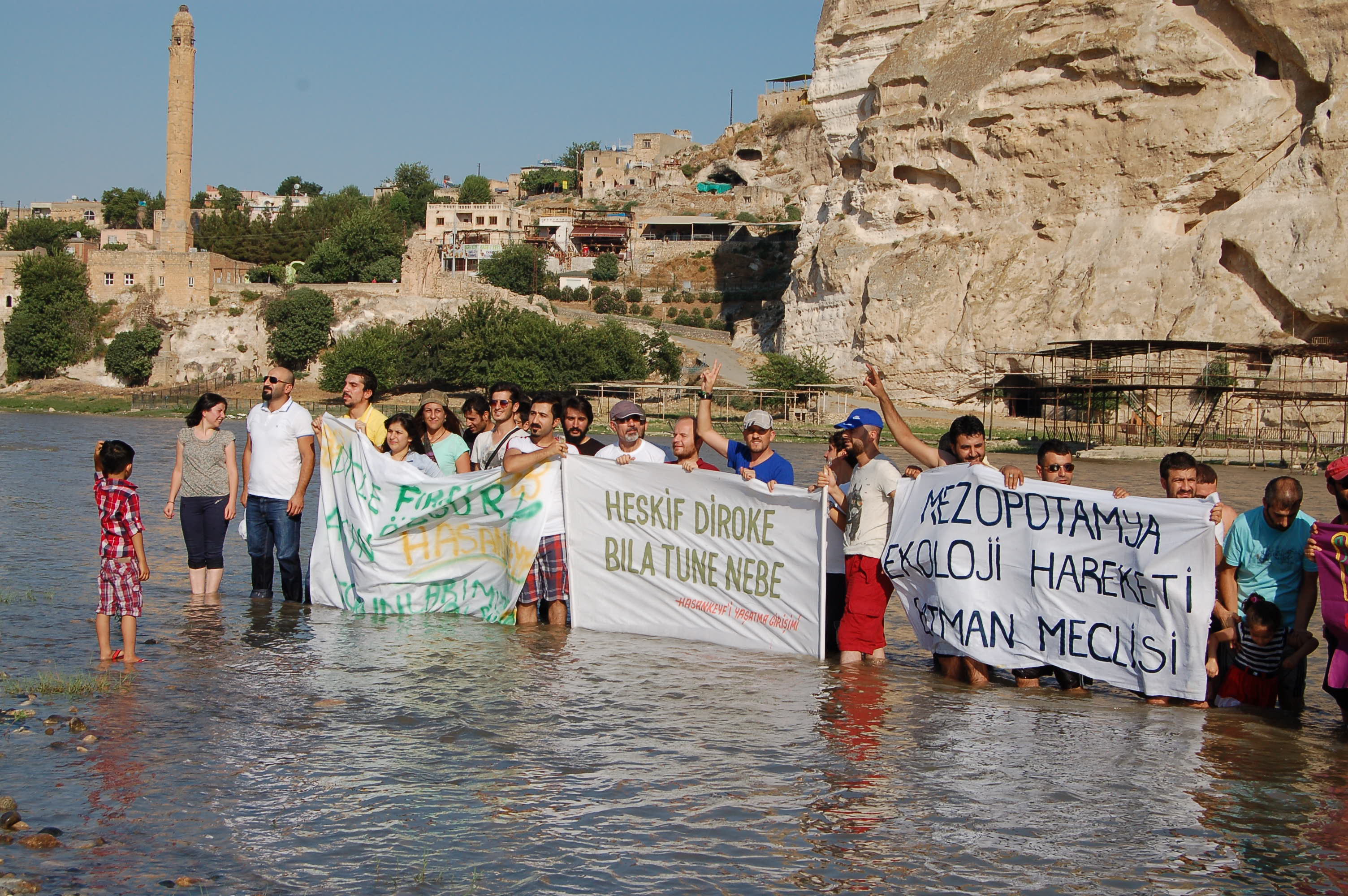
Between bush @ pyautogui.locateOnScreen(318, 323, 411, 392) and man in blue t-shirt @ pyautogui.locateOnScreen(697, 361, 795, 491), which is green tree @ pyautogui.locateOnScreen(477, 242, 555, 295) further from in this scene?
man in blue t-shirt @ pyautogui.locateOnScreen(697, 361, 795, 491)

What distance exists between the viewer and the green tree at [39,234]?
331 ft

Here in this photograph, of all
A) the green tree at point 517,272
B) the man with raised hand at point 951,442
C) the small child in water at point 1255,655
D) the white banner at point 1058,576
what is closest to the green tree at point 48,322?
the green tree at point 517,272

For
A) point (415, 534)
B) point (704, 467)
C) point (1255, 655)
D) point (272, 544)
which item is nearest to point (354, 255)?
point (272, 544)

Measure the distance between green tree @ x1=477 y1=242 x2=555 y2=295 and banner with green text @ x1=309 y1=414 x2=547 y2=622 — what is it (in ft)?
249

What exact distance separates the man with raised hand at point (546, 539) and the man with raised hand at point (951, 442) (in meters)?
2.34

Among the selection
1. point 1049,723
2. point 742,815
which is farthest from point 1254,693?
point 742,815

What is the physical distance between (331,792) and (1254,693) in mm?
5289

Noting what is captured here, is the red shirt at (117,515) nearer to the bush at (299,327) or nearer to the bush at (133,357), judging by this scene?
the bush at (299,327)

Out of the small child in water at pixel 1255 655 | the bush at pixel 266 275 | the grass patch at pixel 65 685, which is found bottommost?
the grass patch at pixel 65 685

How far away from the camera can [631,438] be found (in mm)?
8859

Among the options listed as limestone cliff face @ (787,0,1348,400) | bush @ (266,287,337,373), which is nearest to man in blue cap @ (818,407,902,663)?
limestone cliff face @ (787,0,1348,400)

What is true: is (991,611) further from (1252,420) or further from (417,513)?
(1252,420)

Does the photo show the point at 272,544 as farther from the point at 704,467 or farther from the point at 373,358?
the point at 373,358

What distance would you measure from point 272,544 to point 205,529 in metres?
0.62
